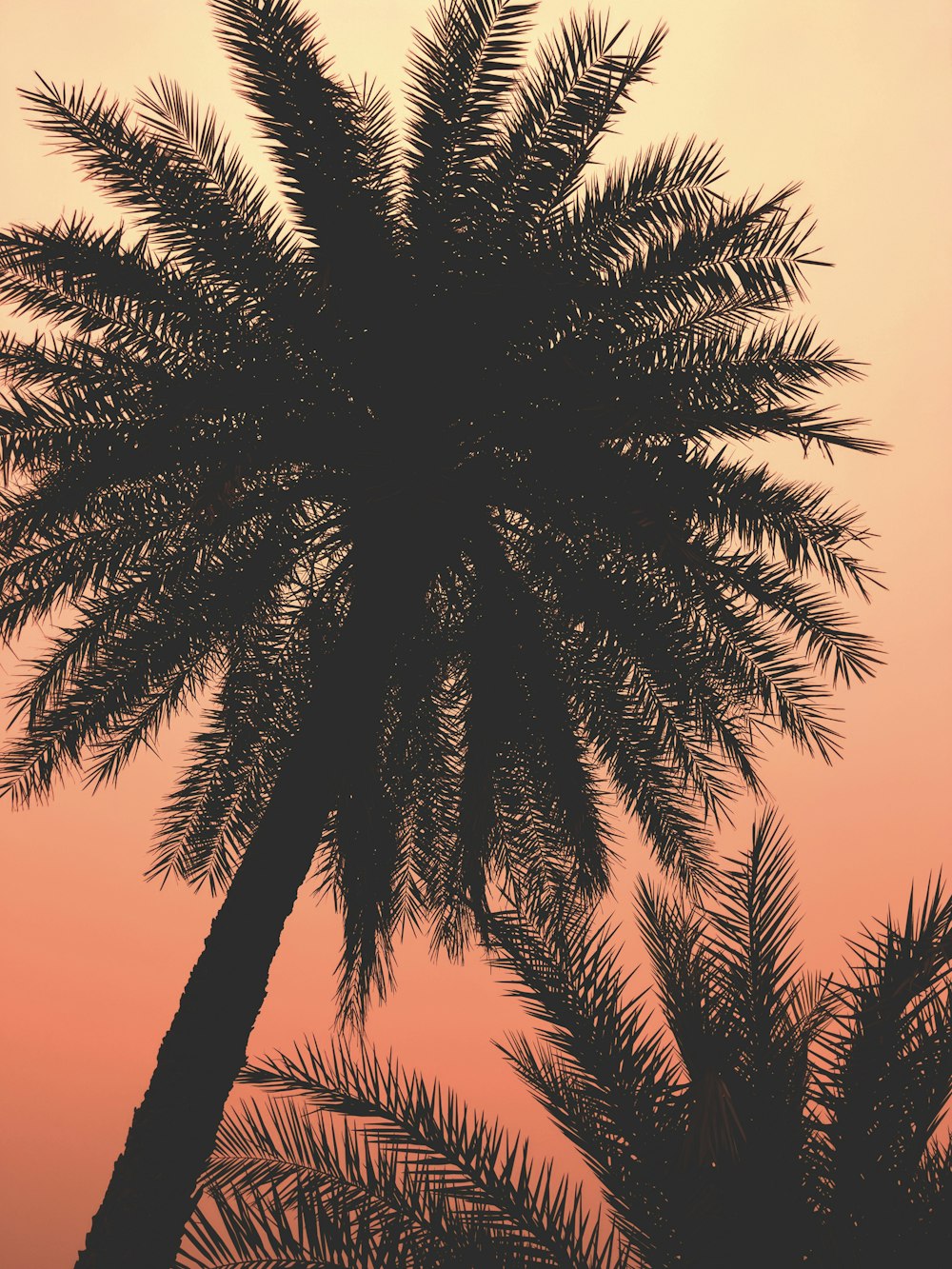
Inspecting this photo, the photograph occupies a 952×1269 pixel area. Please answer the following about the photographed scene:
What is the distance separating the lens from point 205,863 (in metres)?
8.59

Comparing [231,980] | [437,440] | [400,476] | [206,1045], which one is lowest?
[206,1045]

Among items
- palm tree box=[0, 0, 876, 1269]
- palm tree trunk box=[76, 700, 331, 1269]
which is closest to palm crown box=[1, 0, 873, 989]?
palm tree box=[0, 0, 876, 1269]

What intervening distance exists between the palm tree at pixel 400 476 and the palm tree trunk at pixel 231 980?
0.02 m

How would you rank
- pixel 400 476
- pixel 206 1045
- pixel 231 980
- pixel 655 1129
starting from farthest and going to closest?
pixel 400 476
pixel 231 980
pixel 206 1045
pixel 655 1129

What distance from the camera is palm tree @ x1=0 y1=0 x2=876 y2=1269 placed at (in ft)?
19.5

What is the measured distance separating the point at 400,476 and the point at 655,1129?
3516 mm

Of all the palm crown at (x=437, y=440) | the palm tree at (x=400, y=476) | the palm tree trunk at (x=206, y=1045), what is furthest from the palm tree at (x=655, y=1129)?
the palm crown at (x=437, y=440)

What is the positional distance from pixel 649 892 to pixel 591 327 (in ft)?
11.4

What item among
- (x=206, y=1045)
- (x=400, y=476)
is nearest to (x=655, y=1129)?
(x=206, y=1045)

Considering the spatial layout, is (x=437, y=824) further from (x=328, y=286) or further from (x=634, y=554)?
(x=328, y=286)

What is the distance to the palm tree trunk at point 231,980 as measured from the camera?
16.6ft

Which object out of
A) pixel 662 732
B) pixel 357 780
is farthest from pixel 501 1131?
pixel 662 732

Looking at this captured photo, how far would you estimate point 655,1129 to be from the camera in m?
4.47

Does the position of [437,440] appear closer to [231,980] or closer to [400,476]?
[400,476]
